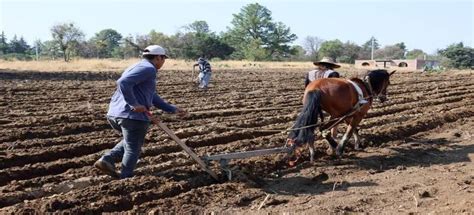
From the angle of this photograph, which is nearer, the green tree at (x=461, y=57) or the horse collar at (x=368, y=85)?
the horse collar at (x=368, y=85)

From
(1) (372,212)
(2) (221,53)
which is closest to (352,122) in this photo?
(1) (372,212)

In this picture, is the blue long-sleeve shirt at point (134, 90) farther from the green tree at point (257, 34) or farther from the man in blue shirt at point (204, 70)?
the green tree at point (257, 34)

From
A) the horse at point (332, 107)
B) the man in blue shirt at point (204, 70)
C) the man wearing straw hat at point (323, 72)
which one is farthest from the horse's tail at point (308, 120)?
the man in blue shirt at point (204, 70)

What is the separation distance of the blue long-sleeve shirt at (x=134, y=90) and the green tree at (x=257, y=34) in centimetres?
6664

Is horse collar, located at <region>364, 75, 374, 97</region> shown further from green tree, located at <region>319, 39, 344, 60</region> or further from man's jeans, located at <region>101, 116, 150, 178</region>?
green tree, located at <region>319, 39, 344, 60</region>

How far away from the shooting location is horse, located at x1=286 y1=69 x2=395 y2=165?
274 inches

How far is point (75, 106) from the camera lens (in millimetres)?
12469

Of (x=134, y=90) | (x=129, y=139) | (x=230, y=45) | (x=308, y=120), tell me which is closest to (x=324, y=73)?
(x=308, y=120)

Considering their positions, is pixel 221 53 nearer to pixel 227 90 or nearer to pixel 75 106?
pixel 227 90

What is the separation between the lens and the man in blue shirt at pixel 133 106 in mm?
5457

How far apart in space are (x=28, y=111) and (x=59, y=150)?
14.7 feet

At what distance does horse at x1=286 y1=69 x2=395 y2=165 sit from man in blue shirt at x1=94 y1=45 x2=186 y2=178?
6.92 ft

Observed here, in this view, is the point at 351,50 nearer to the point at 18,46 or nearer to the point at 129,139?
the point at 18,46

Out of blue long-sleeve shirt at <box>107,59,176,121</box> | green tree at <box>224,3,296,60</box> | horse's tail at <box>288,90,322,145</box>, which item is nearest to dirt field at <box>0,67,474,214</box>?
horse's tail at <box>288,90,322,145</box>
